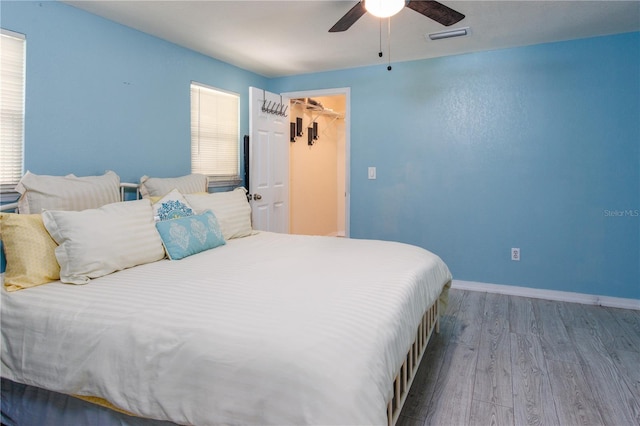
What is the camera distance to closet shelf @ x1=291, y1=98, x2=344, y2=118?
5.57 meters

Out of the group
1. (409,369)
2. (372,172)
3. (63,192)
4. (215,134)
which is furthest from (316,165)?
(409,369)

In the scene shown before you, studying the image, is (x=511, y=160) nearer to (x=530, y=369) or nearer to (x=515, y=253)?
(x=515, y=253)

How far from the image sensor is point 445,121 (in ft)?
13.5

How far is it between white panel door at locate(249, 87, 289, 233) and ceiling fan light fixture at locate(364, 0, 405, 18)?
6.55 ft

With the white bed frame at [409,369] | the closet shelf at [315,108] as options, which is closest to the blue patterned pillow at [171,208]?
the white bed frame at [409,369]

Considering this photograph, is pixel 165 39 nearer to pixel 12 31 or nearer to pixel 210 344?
pixel 12 31

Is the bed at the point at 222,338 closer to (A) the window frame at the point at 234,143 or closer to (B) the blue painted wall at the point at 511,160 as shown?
(A) the window frame at the point at 234,143

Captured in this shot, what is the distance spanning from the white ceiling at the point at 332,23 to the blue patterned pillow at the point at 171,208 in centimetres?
134

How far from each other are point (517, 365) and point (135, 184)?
291 centimetres

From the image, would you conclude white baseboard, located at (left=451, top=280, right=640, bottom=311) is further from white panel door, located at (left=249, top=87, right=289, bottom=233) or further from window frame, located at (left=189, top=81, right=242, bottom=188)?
window frame, located at (left=189, top=81, right=242, bottom=188)

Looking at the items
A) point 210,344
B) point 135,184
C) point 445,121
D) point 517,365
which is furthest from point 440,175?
Answer: point 210,344

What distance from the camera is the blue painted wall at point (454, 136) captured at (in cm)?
283

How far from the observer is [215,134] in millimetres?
4172

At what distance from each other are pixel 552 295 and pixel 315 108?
3856 mm
